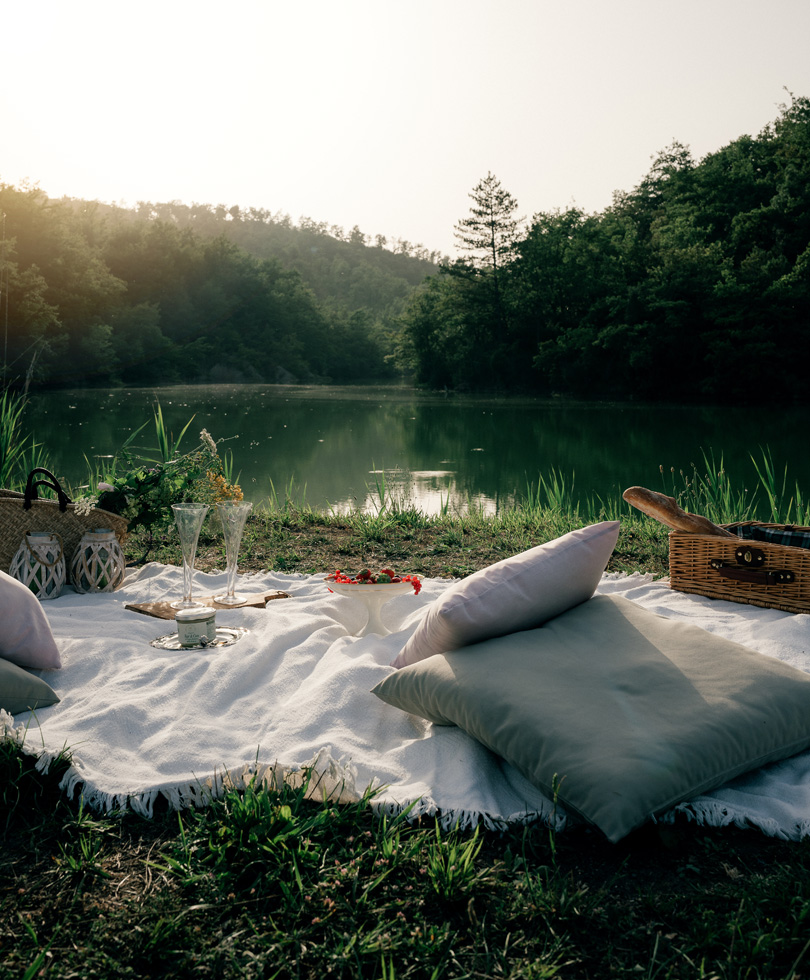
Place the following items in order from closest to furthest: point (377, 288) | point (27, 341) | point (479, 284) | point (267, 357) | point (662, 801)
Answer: point (662, 801)
point (27, 341)
point (479, 284)
point (267, 357)
point (377, 288)

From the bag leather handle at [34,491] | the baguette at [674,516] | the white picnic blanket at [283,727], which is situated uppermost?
the bag leather handle at [34,491]

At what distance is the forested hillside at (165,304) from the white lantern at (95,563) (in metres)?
16.5

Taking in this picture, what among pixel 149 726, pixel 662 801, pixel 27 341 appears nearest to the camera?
pixel 662 801

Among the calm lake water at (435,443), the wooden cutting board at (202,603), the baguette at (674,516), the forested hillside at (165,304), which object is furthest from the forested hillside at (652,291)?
the wooden cutting board at (202,603)

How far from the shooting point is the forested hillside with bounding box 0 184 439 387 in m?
25.9

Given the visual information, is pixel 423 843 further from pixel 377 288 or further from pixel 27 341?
pixel 377 288

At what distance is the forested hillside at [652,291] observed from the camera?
22.9 metres

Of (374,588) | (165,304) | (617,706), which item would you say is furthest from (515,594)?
(165,304)

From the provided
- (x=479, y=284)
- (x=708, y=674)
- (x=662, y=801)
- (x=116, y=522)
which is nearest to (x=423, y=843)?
(x=662, y=801)

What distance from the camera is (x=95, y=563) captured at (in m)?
3.03

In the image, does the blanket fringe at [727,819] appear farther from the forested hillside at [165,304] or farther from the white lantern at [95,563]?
the forested hillside at [165,304]

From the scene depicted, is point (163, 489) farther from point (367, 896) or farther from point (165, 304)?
point (165, 304)

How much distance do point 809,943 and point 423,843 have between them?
584 mm

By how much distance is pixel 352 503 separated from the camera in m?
7.70
